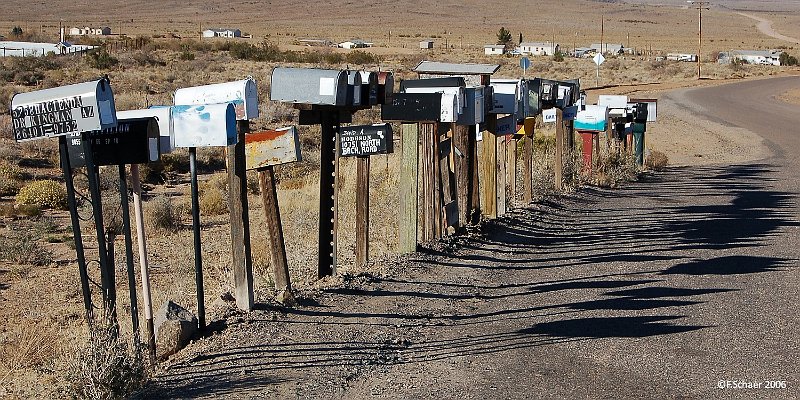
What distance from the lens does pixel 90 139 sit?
17.7 feet

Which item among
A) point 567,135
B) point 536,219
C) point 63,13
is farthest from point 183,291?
point 63,13

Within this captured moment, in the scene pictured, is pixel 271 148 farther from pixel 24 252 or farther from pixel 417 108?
pixel 24 252

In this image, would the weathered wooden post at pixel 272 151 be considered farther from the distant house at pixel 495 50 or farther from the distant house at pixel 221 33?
the distant house at pixel 221 33

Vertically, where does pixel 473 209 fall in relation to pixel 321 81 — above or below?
below

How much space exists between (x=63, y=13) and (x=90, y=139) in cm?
12700

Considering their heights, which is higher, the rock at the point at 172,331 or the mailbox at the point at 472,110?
the mailbox at the point at 472,110

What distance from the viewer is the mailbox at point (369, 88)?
307 inches

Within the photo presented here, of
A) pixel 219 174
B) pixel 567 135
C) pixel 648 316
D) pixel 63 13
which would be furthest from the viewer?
pixel 63 13

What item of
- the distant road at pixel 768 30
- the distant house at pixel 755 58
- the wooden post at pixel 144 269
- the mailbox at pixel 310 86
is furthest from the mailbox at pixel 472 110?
the distant road at pixel 768 30

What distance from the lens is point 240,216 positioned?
652 cm

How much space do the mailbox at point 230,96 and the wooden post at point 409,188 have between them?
232cm

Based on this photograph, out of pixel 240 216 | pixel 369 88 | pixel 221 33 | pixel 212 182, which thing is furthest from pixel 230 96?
pixel 221 33

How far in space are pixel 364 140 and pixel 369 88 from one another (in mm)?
393

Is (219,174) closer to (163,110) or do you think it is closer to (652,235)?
(652,235)
